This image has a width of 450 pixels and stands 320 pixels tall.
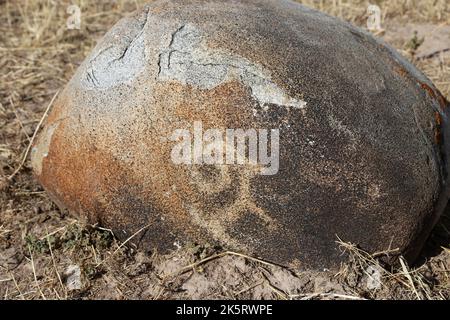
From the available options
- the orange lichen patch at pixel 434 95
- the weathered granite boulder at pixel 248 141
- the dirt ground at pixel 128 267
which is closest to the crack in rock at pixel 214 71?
the weathered granite boulder at pixel 248 141

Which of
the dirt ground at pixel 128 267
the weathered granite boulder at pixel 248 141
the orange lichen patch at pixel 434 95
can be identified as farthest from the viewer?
the orange lichen patch at pixel 434 95

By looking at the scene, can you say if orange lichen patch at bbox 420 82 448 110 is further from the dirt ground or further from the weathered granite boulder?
the dirt ground

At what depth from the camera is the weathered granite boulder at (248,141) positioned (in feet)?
8.03

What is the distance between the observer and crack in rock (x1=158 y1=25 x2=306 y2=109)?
96.8 inches

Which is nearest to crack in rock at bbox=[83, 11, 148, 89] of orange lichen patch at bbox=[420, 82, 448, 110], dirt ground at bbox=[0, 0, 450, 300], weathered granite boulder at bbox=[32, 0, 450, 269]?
weathered granite boulder at bbox=[32, 0, 450, 269]

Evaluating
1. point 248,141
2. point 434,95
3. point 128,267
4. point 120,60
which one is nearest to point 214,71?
point 248,141

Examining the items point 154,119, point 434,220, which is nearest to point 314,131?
point 154,119

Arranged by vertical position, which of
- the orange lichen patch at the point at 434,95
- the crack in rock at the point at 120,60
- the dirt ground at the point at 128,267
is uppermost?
the crack in rock at the point at 120,60

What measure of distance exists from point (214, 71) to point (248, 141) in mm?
314

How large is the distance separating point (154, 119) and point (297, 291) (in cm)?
89

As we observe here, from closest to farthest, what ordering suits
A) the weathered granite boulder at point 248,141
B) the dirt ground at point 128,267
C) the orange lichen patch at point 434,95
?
the weathered granite boulder at point 248,141
the dirt ground at point 128,267
the orange lichen patch at point 434,95

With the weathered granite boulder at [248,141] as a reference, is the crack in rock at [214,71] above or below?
above

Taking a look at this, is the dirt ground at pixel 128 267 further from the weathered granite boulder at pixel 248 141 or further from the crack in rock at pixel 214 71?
the crack in rock at pixel 214 71

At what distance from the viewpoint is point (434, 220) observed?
2.86m
